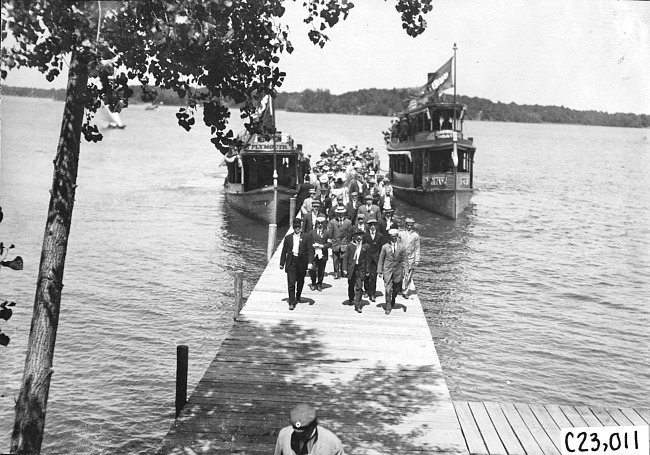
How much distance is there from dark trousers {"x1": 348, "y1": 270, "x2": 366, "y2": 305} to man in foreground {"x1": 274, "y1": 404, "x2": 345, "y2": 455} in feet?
26.7

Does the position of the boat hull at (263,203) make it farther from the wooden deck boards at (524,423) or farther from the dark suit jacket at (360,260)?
the wooden deck boards at (524,423)

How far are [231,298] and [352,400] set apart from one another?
45.5 ft

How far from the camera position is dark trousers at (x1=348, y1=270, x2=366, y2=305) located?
1395cm

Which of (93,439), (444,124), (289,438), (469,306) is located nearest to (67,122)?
(289,438)

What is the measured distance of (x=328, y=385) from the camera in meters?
10.1

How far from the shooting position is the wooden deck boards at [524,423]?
31.4ft

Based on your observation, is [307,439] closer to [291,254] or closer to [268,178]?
[291,254]

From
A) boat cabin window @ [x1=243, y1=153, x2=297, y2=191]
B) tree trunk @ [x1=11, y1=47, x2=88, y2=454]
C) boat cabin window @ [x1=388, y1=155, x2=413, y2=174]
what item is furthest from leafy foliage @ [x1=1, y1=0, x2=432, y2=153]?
boat cabin window @ [x1=388, y1=155, x2=413, y2=174]

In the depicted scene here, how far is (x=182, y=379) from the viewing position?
10.1 metres

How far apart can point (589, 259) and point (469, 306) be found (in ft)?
39.1

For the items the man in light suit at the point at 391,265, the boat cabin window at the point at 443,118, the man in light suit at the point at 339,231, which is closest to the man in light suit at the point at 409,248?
the man in light suit at the point at 391,265

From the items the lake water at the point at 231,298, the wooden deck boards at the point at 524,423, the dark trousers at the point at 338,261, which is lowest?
the lake water at the point at 231,298

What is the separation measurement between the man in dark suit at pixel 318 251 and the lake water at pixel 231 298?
11.6 ft

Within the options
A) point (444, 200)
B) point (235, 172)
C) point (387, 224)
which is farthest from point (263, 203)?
point (387, 224)
